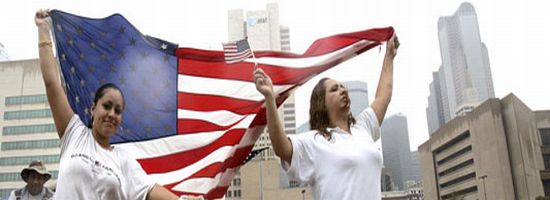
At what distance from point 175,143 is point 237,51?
1.03 metres

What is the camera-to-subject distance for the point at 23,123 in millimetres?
85375

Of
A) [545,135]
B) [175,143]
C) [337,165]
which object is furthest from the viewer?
[545,135]

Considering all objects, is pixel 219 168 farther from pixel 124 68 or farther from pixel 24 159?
pixel 24 159

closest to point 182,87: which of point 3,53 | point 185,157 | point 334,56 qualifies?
point 185,157

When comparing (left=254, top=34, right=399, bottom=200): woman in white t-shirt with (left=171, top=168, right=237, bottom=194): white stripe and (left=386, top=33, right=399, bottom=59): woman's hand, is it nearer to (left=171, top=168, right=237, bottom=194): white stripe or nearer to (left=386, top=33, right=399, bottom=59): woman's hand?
(left=386, top=33, right=399, bottom=59): woman's hand

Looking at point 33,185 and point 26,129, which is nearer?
point 33,185

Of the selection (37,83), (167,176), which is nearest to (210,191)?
(167,176)

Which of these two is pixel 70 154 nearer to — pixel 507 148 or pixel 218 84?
pixel 218 84

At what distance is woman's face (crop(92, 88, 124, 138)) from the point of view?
3018mm

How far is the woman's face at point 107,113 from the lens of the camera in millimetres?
3018

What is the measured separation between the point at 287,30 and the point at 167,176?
176420 mm

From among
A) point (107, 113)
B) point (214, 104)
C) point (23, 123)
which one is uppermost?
point (23, 123)

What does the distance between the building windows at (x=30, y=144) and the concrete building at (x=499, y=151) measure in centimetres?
6393

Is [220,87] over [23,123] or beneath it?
beneath
